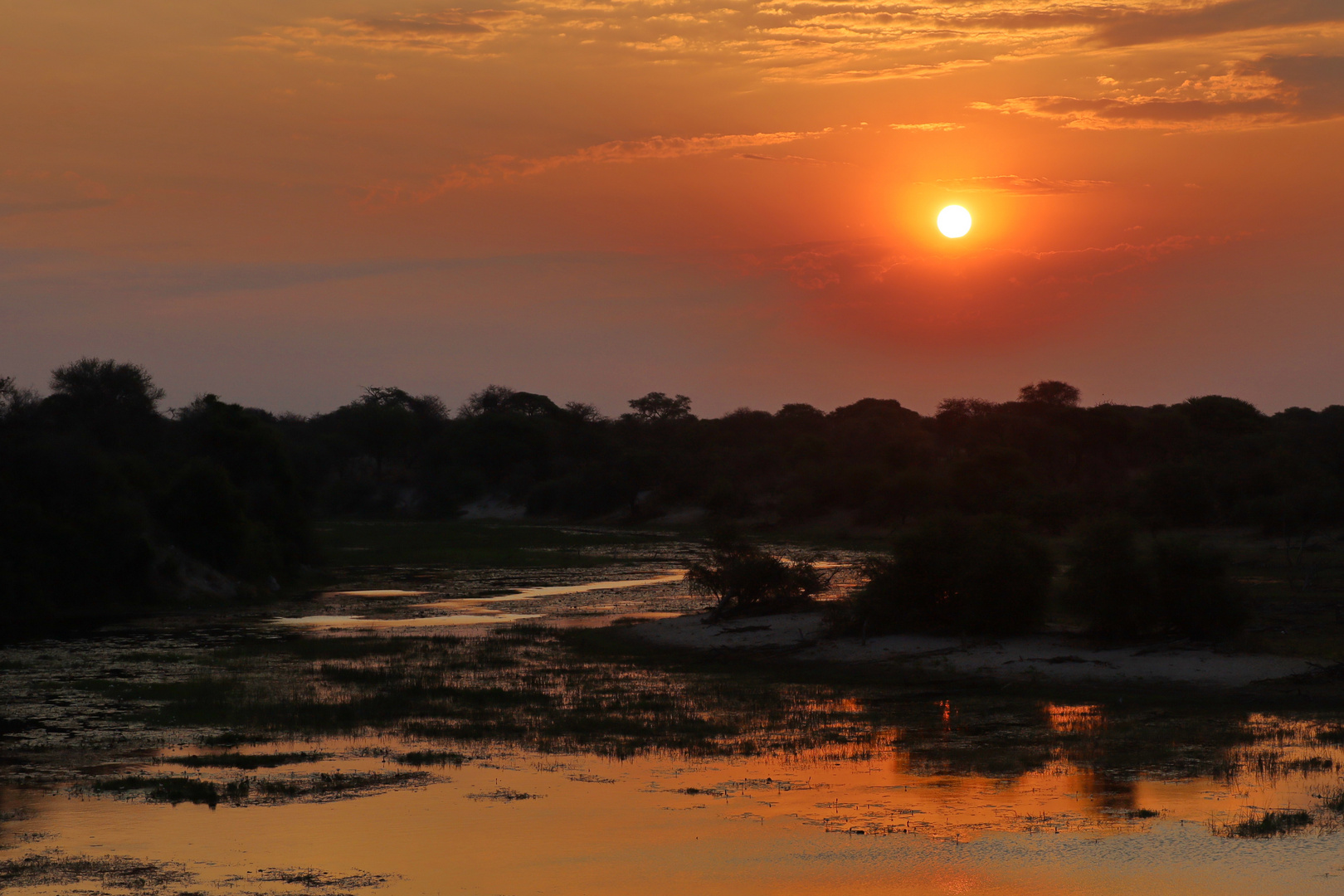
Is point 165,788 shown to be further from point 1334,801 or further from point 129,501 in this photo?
point 129,501

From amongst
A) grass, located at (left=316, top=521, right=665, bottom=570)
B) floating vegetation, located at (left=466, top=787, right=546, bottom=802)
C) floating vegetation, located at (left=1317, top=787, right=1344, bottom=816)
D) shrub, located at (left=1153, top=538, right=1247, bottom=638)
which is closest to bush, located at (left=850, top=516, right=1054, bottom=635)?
shrub, located at (left=1153, top=538, right=1247, bottom=638)

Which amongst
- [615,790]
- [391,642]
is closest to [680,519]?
[391,642]

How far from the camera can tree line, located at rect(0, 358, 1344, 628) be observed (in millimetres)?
51656

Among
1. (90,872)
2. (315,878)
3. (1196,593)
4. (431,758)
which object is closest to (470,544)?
(1196,593)

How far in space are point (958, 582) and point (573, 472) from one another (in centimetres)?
10589

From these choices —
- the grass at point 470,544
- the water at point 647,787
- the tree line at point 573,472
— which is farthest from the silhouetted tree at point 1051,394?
the water at point 647,787

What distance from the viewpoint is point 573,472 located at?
13775 centimetres

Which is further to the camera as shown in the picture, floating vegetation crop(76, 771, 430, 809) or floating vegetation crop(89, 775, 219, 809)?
floating vegetation crop(76, 771, 430, 809)

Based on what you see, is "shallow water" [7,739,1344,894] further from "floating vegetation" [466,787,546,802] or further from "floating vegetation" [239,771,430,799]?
"floating vegetation" [239,771,430,799]

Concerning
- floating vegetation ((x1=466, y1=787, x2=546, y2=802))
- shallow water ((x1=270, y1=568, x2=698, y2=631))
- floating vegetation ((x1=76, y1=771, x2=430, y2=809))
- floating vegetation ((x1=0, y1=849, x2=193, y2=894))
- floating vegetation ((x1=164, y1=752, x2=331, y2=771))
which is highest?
floating vegetation ((x1=0, y1=849, x2=193, y2=894))

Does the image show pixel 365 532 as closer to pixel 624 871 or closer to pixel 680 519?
pixel 680 519

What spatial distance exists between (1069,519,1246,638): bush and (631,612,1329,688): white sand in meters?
1.19

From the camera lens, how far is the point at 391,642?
37.4 meters

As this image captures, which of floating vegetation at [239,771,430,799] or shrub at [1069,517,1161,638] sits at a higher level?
shrub at [1069,517,1161,638]
